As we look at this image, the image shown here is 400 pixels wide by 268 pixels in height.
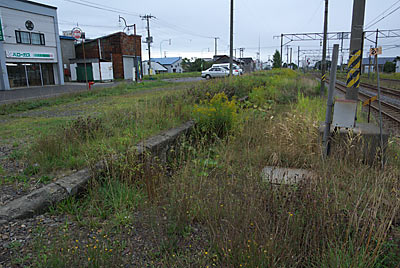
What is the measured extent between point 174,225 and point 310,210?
1.35 m

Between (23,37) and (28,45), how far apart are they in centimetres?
83

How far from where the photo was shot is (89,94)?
58.2ft

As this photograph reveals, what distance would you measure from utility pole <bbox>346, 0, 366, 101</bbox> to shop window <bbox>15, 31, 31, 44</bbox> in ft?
102

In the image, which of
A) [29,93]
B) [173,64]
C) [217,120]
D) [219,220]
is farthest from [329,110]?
[173,64]

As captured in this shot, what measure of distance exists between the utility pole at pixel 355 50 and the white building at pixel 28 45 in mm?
27458

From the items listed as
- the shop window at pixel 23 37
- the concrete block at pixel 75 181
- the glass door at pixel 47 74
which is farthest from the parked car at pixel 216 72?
the concrete block at pixel 75 181

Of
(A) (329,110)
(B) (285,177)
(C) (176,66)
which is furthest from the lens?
(C) (176,66)

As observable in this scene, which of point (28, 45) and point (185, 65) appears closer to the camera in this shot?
point (28, 45)

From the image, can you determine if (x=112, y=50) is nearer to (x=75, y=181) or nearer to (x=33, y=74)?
(x=33, y=74)

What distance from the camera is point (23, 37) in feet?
95.9

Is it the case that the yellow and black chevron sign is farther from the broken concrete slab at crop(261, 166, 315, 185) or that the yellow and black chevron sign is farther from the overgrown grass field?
the broken concrete slab at crop(261, 166, 315, 185)

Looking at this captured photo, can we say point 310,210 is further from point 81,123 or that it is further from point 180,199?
point 81,123

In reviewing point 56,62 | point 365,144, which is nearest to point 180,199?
point 365,144

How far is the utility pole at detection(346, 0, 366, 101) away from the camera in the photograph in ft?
19.8
